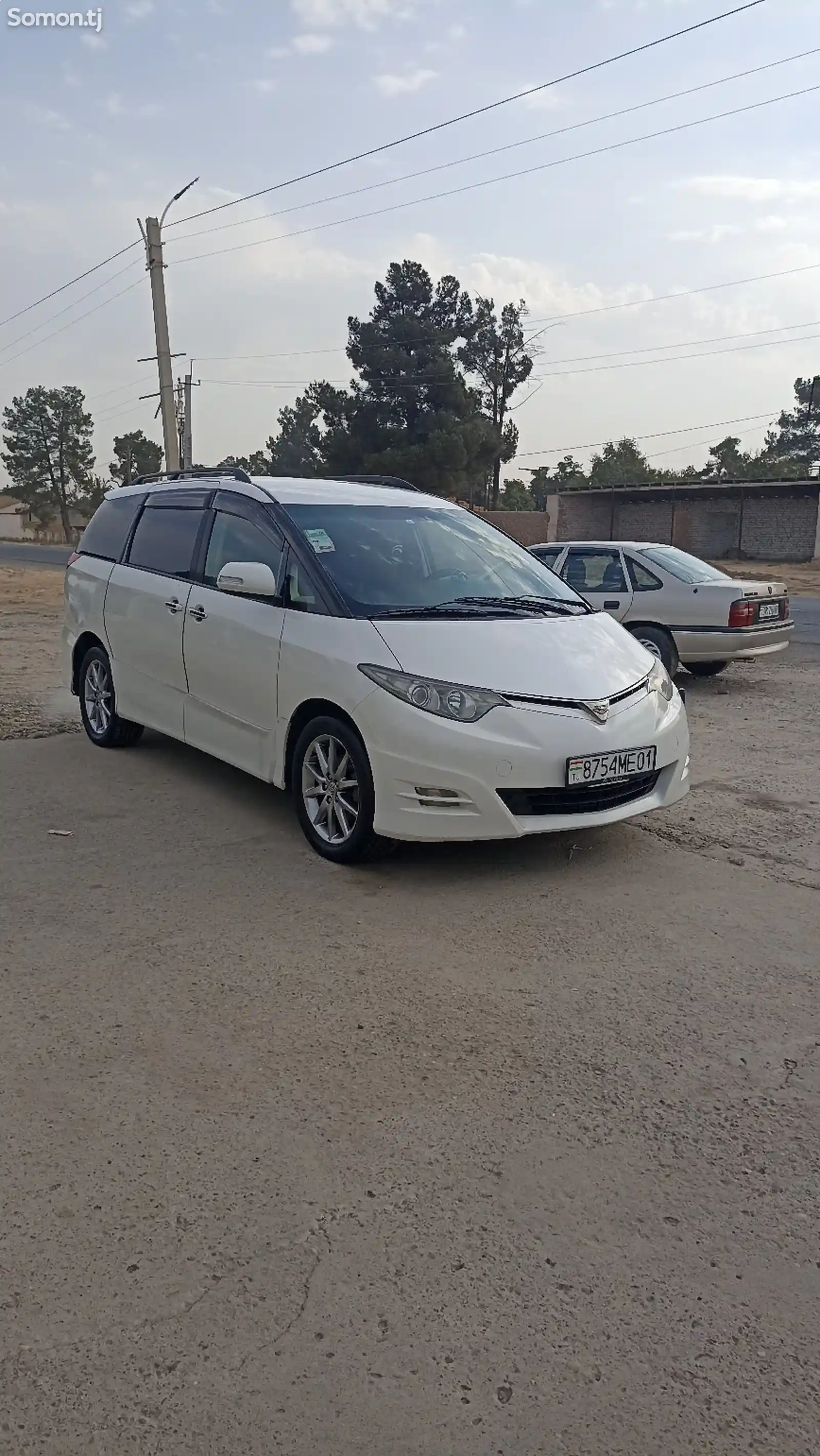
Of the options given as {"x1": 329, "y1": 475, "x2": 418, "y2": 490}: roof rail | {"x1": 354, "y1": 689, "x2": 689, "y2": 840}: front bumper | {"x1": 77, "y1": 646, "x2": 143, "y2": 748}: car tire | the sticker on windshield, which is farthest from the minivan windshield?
{"x1": 77, "y1": 646, "x2": 143, "y2": 748}: car tire

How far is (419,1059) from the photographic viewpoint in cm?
354

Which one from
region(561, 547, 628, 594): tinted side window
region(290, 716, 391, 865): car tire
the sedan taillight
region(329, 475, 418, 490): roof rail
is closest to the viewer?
region(290, 716, 391, 865): car tire

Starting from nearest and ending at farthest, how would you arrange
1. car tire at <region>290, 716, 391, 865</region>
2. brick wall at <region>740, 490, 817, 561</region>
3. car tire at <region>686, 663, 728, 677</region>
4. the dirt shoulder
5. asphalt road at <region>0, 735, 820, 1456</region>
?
asphalt road at <region>0, 735, 820, 1456</region>, car tire at <region>290, 716, 391, 865</region>, the dirt shoulder, car tire at <region>686, 663, 728, 677</region>, brick wall at <region>740, 490, 817, 561</region>

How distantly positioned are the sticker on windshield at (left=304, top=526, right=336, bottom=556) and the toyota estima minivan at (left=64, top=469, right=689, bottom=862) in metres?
0.01

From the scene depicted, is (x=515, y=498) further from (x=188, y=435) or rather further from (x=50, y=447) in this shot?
(x=50, y=447)

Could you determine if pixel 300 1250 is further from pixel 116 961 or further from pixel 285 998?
pixel 116 961

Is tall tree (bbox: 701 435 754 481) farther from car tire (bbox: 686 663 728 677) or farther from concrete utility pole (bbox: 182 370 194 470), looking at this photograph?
car tire (bbox: 686 663 728 677)

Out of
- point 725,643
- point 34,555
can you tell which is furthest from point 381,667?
point 34,555

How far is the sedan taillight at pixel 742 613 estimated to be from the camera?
36.4 feet

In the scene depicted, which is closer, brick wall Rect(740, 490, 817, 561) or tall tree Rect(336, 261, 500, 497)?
brick wall Rect(740, 490, 817, 561)

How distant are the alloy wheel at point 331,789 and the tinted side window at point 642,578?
686 cm

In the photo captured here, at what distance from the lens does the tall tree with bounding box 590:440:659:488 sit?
7525 cm

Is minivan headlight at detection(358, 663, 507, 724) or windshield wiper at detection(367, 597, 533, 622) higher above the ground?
windshield wiper at detection(367, 597, 533, 622)

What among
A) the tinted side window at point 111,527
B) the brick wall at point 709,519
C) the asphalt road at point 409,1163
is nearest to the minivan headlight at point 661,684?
the asphalt road at point 409,1163
